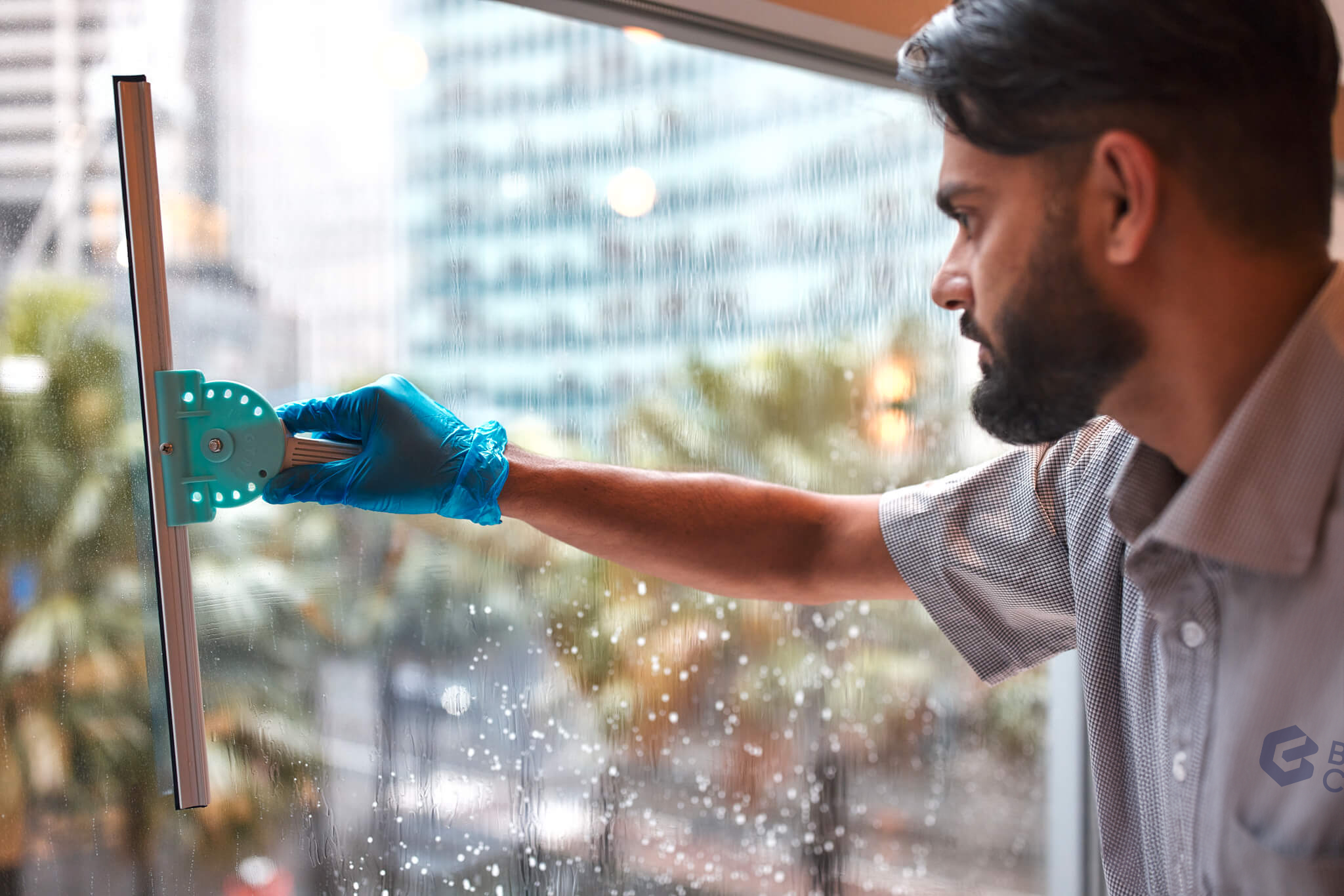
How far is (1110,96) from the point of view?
74 cm

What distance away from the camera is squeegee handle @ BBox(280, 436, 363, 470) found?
2.69ft

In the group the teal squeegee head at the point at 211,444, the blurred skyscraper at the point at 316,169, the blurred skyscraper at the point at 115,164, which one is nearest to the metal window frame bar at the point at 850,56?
the blurred skyscraper at the point at 316,169

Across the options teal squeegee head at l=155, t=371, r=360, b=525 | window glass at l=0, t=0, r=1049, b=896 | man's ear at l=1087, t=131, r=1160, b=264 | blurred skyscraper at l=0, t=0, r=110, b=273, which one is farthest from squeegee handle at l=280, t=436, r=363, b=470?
man's ear at l=1087, t=131, r=1160, b=264

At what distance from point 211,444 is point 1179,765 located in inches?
31.8

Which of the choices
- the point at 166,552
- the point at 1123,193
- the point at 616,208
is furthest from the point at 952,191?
the point at 166,552

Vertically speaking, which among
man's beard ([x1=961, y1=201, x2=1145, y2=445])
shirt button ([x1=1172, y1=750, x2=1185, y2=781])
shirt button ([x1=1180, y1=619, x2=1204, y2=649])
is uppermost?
man's beard ([x1=961, y1=201, x2=1145, y2=445])

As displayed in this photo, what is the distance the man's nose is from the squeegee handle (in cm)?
53

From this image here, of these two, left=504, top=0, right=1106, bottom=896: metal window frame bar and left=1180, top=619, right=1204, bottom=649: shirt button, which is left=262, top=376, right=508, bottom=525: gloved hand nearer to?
left=504, top=0, right=1106, bottom=896: metal window frame bar

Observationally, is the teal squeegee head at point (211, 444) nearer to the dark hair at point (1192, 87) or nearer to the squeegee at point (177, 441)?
the squeegee at point (177, 441)

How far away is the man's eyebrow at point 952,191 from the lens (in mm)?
822

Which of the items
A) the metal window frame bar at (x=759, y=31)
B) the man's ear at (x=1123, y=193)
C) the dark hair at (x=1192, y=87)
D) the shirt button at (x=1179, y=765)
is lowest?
the shirt button at (x=1179, y=765)

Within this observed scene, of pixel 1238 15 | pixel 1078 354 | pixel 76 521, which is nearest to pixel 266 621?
pixel 76 521

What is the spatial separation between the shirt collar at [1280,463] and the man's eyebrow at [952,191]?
258mm

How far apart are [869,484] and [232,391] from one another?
0.85 m
